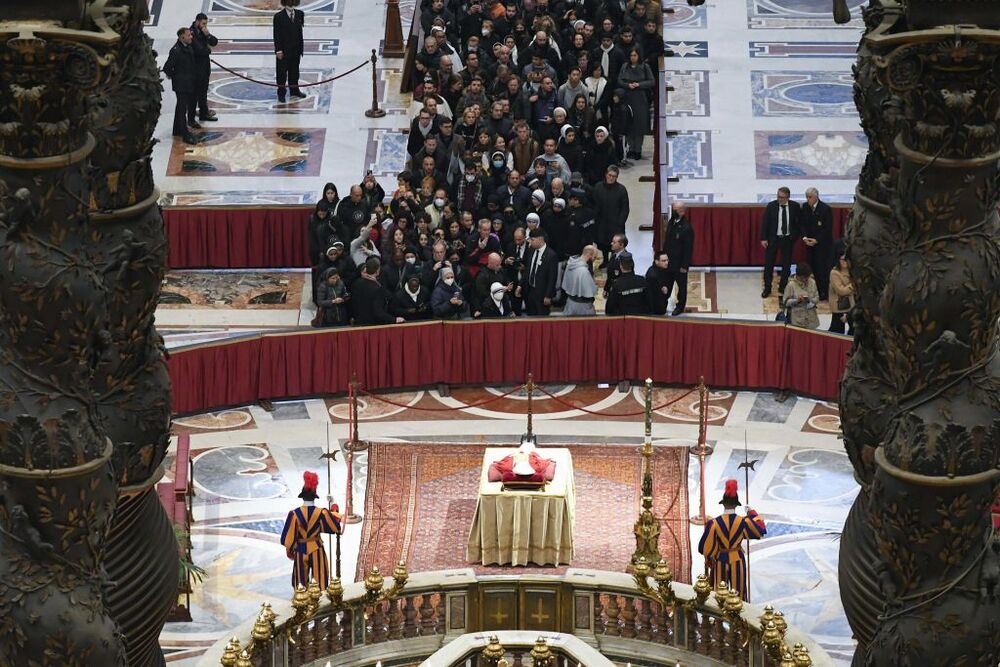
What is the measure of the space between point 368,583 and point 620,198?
964 centimetres

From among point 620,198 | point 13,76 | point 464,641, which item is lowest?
point 464,641

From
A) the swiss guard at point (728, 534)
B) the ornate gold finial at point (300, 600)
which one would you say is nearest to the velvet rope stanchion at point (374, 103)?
the swiss guard at point (728, 534)

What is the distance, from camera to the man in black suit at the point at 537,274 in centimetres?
2717

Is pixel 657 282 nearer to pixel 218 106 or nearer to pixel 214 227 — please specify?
pixel 214 227

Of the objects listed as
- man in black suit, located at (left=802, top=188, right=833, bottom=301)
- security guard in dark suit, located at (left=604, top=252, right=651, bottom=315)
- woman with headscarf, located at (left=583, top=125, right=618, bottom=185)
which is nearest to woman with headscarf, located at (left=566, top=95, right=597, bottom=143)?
woman with headscarf, located at (left=583, top=125, right=618, bottom=185)

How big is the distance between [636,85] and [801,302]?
21.3 feet

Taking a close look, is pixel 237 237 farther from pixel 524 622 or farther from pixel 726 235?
pixel 524 622

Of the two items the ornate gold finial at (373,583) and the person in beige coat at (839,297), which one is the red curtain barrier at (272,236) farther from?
the ornate gold finial at (373,583)

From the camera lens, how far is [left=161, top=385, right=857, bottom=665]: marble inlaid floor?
890 inches

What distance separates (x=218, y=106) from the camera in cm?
3466

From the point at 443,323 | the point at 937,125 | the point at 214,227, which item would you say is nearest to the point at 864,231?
the point at 937,125

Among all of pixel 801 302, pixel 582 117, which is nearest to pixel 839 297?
pixel 801 302

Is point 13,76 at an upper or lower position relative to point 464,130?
upper

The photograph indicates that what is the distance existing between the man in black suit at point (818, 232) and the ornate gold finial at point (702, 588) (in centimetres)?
912
